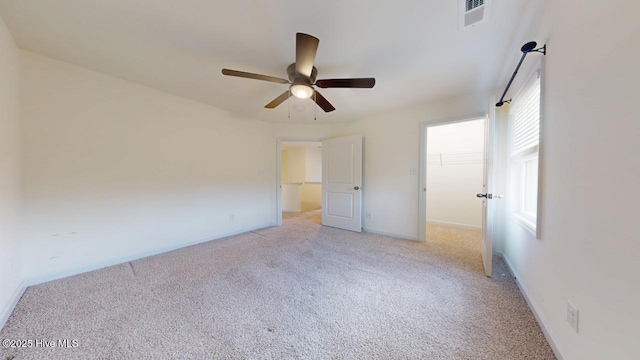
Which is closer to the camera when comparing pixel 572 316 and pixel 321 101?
pixel 572 316

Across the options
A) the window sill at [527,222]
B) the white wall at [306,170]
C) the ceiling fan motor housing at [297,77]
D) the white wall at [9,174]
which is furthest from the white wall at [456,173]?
the white wall at [9,174]

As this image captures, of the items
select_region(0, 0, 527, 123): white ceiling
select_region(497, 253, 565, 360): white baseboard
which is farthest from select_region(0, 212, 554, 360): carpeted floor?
select_region(0, 0, 527, 123): white ceiling

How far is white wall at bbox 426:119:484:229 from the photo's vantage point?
412 centimetres

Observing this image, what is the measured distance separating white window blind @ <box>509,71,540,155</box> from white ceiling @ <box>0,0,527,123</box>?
403 millimetres

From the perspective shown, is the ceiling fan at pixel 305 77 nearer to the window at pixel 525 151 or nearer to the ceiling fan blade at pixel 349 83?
the ceiling fan blade at pixel 349 83

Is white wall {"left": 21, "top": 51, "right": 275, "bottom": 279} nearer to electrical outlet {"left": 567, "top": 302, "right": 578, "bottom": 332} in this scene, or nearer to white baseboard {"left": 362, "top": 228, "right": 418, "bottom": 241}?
white baseboard {"left": 362, "top": 228, "right": 418, "bottom": 241}

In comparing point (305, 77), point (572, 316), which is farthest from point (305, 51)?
point (572, 316)

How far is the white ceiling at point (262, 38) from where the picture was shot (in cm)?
146

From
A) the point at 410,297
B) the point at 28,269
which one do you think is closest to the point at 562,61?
the point at 410,297

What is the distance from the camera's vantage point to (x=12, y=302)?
5.39 feet

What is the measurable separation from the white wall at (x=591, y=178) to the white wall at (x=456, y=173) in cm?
293

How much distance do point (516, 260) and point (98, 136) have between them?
474cm

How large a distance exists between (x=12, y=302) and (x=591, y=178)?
13.1 ft

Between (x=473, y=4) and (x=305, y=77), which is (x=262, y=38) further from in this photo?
(x=473, y=4)
